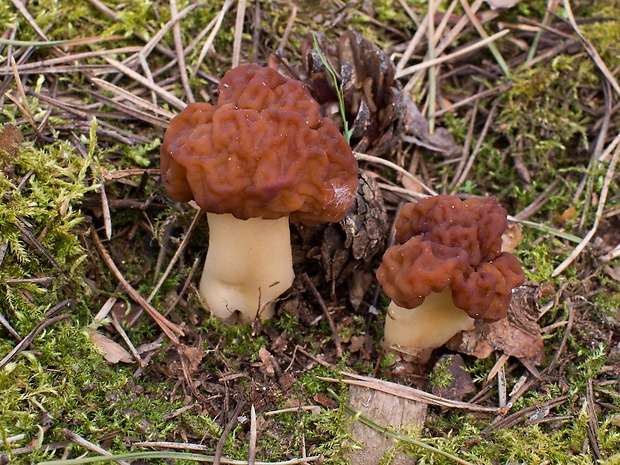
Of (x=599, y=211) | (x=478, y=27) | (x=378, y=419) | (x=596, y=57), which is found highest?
(x=478, y=27)

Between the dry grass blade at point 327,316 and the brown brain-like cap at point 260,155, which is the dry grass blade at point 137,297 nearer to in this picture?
the brown brain-like cap at point 260,155

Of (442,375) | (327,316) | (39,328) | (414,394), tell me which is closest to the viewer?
(39,328)

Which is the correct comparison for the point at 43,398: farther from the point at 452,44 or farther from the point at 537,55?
the point at 537,55

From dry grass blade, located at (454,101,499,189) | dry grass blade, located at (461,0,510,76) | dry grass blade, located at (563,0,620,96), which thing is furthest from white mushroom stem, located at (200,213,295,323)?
dry grass blade, located at (563,0,620,96)

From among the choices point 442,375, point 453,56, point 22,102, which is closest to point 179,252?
point 22,102

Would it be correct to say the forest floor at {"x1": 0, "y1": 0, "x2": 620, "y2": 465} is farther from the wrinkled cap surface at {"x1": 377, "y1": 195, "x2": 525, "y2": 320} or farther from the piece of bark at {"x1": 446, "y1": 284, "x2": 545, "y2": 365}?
the wrinkled cap surface at {"x1": 377, "y1": 195, "x2": 525, "y2": 320}

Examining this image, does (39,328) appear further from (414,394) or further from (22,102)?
(414,394)

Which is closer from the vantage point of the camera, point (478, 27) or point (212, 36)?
point (212, 36)
